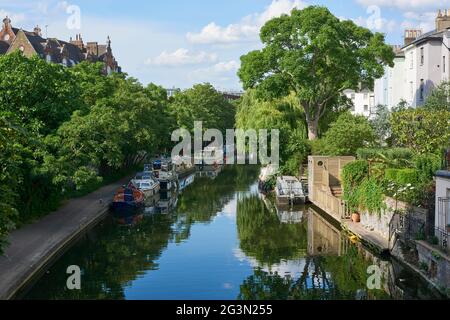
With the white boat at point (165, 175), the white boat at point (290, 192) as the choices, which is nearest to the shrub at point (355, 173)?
the white boat at point (290, 192)

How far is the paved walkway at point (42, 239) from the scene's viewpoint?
21469 mm

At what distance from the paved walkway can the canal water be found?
1.90ft

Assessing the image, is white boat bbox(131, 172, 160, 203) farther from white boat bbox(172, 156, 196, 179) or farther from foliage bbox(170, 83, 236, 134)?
foliage bbox(170, 83, 236, 134)

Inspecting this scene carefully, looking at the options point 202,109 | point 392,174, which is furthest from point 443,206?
point 202,109

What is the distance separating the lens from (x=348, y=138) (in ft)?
142

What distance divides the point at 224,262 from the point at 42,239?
773 cm

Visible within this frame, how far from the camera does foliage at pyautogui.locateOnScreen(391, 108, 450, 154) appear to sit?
3422 cm

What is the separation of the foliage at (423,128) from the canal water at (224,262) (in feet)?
20.8

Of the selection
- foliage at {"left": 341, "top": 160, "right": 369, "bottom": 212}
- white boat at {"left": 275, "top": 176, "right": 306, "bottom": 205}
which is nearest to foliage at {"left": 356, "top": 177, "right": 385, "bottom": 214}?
foliage at {"left": 341, "top": 160, "right": 369, "bottom": 212}

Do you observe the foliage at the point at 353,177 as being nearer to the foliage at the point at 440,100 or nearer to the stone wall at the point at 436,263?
the foliage at the point at 440,100

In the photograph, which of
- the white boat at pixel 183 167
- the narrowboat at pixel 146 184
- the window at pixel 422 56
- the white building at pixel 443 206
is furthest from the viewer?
the white boat at pixel 183 167
